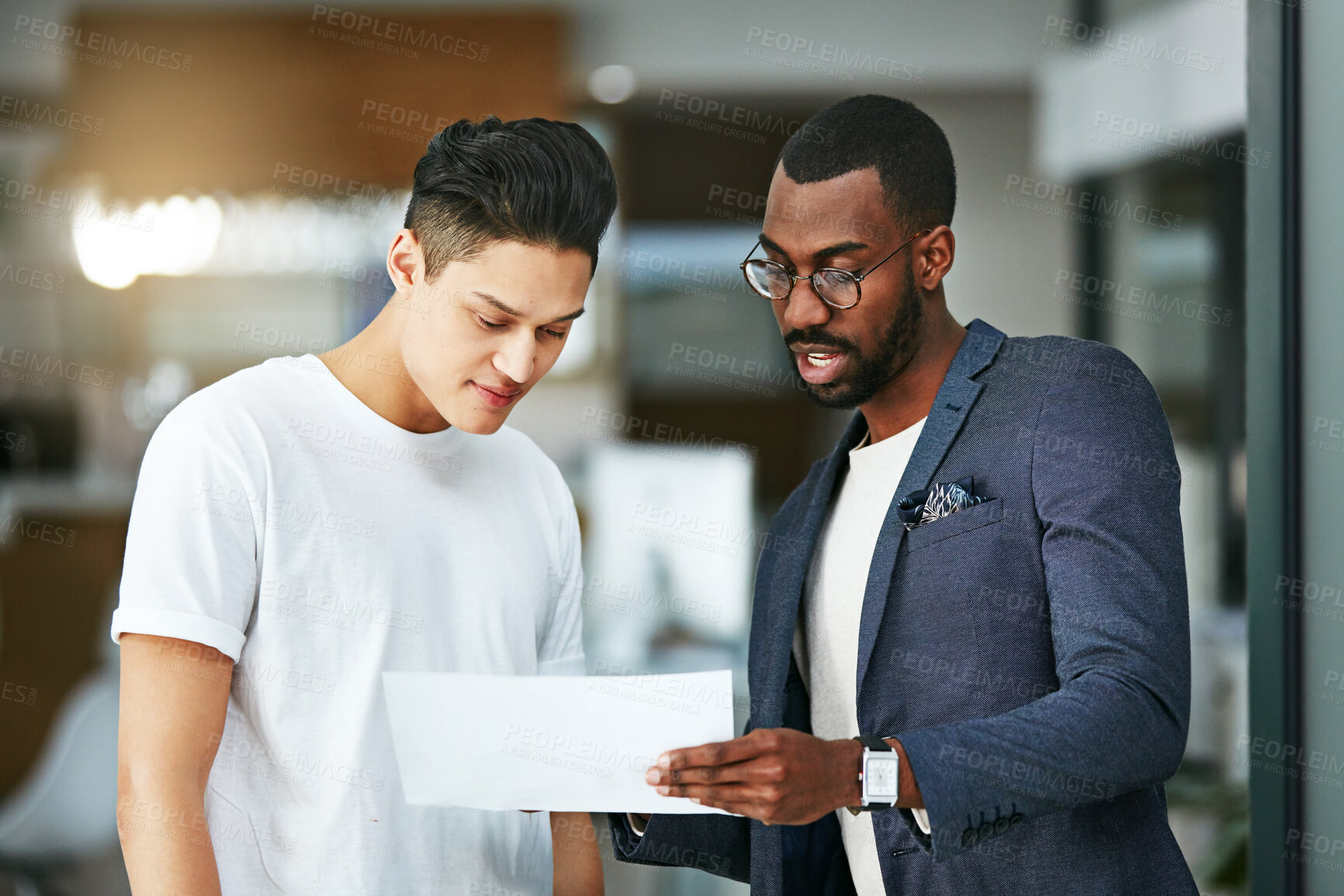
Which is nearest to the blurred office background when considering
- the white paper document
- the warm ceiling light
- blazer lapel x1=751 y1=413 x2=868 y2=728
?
the warm ceiling light

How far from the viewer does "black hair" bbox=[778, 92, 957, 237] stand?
1.43 m

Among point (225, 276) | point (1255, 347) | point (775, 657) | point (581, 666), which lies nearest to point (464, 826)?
point (581, 666)

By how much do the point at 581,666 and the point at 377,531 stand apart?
0.34 meters

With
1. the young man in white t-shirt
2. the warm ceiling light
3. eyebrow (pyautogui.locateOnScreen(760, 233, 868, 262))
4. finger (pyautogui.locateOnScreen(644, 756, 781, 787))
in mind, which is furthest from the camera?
the warm ceiling light

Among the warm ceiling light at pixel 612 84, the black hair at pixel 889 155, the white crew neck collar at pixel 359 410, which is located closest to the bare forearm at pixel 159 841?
the white crew neck collar at pixel 359 410

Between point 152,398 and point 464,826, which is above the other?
point 152,398

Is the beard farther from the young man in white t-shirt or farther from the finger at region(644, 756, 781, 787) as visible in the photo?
the finger at region(644, 756, 781, 787)

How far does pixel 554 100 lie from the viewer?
14.4 ft

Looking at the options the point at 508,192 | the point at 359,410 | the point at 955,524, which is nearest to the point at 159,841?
the point at 359,410

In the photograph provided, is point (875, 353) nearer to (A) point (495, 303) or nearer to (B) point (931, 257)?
(B) point (931, 257)

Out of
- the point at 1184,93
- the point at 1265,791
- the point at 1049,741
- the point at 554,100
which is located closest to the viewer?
the point at 1049,741

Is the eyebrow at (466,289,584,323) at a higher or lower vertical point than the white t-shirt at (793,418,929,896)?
higher

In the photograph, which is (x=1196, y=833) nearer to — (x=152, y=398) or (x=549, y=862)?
(x=549, y=862)

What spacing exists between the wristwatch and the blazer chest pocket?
1.05 feet
